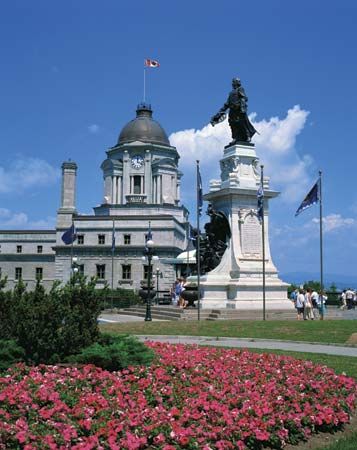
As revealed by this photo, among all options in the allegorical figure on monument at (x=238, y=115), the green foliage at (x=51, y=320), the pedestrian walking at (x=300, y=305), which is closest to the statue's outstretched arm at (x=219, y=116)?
the allegorical figure on monument at (x=238, y=115)

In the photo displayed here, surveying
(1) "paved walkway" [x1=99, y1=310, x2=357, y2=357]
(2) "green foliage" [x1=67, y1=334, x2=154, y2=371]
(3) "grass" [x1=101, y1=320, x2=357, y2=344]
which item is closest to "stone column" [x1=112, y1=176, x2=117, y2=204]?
(3) "grass" [x1=101, y1=320, x2=357, y2=344]

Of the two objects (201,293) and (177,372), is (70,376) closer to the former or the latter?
(177,372)

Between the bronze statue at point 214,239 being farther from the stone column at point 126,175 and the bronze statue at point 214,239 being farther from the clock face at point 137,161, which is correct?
the clock face at point 137,161

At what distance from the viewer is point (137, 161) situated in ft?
299

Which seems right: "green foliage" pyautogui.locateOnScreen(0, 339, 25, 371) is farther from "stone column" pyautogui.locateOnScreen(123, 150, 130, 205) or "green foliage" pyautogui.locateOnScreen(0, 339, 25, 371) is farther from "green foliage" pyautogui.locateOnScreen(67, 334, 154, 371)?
"stone column" pyautogui.locateOnScreen(123, 150, 130, 205)

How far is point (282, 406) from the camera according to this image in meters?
8.12

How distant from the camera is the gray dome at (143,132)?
305 ft

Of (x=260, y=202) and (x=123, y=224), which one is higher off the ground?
(x=123, y=224)

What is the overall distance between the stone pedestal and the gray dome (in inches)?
2453

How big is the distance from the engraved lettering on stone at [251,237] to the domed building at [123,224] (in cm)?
4286

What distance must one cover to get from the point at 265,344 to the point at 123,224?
62.8 meters

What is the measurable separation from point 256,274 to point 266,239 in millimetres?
2117

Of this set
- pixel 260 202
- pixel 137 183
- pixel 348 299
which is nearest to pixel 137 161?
pixel 137 183

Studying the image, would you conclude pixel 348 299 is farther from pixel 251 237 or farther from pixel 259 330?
pixel 259 330
